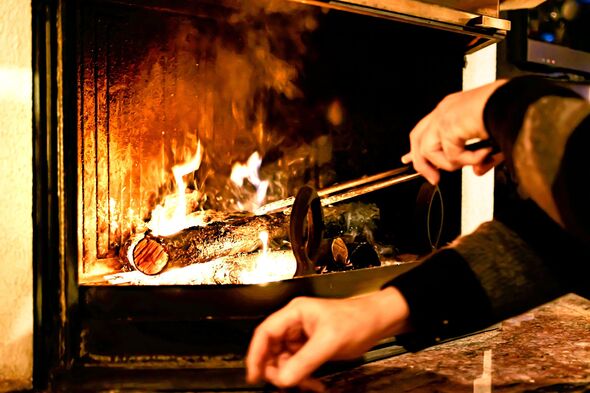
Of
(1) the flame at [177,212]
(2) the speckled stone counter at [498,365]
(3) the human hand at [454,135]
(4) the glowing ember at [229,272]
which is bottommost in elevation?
(2) the speckled stone counter at [498,365]

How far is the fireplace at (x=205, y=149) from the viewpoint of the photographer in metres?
1.16

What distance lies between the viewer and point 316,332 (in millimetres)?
623

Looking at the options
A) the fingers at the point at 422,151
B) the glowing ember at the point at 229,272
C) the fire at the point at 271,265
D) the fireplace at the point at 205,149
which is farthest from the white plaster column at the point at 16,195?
the fingers at the point at 422,151

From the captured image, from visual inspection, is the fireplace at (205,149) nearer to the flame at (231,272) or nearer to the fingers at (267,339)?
the flame at (231,272)

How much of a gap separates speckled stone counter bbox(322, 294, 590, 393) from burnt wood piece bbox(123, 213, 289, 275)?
0.46m

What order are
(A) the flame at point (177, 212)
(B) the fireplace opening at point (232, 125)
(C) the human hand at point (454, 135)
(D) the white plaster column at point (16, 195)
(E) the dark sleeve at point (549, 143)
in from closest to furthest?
(E) the dark sleeve at point (549, 143)
(C) the human hand at point (454, 135)
(D) the white plaster column at point (16, 195)
(B) the fireplace opening at point (232, 125)
(A) the flame at point (177, 212)

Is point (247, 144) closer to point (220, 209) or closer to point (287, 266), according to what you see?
point (220, 209)

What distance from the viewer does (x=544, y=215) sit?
787 millimetres

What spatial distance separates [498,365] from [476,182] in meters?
0.69

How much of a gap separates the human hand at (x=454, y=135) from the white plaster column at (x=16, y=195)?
859 millimetres

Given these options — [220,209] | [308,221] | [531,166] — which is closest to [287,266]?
[308,221]

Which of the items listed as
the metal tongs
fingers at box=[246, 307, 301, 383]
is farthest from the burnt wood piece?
fingers at box=[246, 307, 301, 383]

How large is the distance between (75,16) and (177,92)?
39 cm

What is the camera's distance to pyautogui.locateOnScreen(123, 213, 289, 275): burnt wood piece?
1361 millimetres
